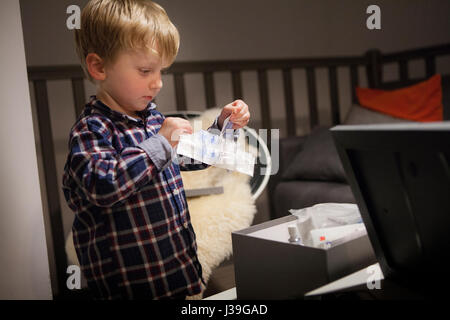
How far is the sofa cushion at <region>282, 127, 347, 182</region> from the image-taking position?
72.4 inches

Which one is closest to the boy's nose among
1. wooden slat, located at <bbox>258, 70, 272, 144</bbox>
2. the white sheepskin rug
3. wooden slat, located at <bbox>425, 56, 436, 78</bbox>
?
the white sheepskin rug

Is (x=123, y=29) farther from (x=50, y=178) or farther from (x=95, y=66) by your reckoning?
(x=50, y=178)

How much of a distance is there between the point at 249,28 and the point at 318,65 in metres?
0.42

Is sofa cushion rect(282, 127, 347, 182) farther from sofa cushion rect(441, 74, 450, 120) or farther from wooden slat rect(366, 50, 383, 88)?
wooden slat rect(366, 50, 383, 88)

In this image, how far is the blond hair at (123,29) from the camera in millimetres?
722

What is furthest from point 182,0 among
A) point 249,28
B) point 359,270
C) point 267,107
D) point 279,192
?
point 359,270

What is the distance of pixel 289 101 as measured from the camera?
2281 mm

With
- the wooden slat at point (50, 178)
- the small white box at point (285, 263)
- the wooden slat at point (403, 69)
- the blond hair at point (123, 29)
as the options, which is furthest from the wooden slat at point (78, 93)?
the wooden slat at point (403, 69)

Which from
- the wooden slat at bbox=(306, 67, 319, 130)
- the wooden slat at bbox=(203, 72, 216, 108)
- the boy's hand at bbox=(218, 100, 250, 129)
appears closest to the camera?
the boy's hand at bbox=(218, 100, 250, 129)

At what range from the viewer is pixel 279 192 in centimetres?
200

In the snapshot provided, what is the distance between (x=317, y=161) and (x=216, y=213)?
727 millimetres

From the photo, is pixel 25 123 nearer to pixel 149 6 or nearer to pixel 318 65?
pixel 149 6

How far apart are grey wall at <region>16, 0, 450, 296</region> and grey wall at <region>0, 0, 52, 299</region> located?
115 cm

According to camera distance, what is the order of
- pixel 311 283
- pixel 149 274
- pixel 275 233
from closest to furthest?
pixel 311 283, pixel 275 233, pixel 149 274
